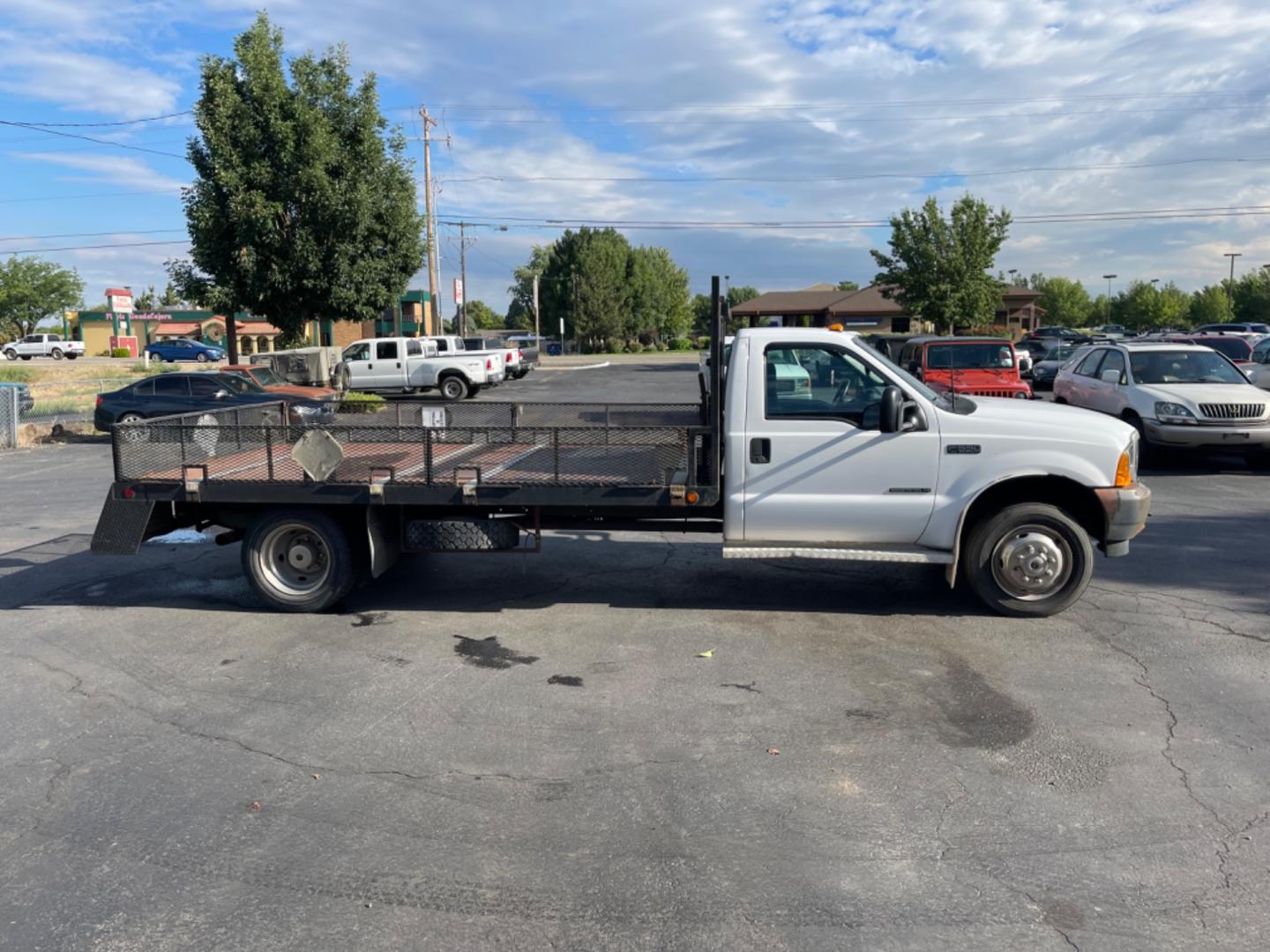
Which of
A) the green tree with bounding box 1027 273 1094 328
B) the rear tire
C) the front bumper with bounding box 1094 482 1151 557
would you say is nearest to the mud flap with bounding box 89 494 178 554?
the front bumper with bounding box 1094 482 1151 557

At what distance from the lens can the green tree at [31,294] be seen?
270 feet

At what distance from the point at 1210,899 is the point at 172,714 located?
507 cm

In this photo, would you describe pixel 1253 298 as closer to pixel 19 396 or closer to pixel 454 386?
pixel 454 386

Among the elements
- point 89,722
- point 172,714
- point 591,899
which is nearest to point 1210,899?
point 591,899

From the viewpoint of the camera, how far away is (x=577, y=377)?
44719 millimetres

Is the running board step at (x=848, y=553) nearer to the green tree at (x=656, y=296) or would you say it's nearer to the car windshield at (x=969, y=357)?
the car windshield at (x=969, y=357)

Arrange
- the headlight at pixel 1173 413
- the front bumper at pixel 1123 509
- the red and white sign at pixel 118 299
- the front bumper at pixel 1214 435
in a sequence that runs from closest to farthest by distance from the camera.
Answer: the front bumper at pixel 1123 509 → the front bumper at pixel 1214 435 → the headlight at pixel 1173 413 → the red and white sign at pixel 118 299

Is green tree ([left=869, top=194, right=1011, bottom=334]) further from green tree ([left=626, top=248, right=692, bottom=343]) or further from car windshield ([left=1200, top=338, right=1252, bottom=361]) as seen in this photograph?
green tree ([left=626, top=248, right=692, bottom=343])

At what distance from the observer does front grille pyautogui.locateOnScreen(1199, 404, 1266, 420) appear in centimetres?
1320

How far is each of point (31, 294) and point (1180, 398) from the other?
90.8 m

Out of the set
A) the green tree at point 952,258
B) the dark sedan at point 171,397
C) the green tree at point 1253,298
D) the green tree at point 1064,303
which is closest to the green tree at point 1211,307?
the green tree at point 1253,298

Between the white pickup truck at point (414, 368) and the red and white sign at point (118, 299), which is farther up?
the red and white sign at point (118, 299)

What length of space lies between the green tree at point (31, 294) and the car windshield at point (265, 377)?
72035 millimetres

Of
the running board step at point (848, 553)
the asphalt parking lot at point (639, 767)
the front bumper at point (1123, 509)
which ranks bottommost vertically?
the asphalt parking lot at point (639, 767)
